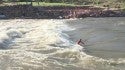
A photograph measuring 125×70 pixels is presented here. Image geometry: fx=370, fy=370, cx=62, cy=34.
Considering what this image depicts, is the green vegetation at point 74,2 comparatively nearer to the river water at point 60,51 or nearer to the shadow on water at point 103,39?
the shadow on water at point 103,39

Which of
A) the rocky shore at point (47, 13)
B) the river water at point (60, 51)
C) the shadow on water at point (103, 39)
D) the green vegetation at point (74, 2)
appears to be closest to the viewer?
the river water at point (60, 51)

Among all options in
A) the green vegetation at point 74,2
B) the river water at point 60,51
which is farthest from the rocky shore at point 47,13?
the river water at point 60,51

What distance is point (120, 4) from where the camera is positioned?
170 ft

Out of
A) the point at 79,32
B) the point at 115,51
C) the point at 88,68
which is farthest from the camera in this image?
the point at 79,32

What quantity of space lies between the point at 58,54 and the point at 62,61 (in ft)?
5.53

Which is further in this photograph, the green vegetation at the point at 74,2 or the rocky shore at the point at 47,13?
the green vegetation at the point at 74,2

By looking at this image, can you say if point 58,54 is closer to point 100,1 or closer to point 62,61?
point 62,61

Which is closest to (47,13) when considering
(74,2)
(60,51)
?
(74,2)

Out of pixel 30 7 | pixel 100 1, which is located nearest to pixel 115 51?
pixel 30 7

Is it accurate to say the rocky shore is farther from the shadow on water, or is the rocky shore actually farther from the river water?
the river water

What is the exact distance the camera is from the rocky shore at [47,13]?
143 ft

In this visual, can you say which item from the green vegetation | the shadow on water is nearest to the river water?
the shadow on water

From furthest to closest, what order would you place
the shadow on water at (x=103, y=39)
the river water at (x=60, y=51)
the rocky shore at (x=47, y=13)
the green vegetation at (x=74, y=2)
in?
the green vegetation at (x=74, y=2), the rocky shore at (x=47, y=13), the shadow on water at (x=103, y=39), the river water at (x=60, y=51)

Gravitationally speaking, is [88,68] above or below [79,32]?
above
